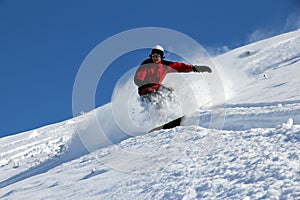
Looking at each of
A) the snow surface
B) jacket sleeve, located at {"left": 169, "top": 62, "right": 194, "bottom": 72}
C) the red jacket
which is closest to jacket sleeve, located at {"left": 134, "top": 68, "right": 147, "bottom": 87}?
the red jacket

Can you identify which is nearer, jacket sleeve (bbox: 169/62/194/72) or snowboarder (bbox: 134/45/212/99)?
snowboarder (bbox: 134/45/212/99)

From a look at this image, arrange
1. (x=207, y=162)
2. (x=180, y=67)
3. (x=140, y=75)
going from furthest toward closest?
(x=180, y=67)
(x=140, y=75)
(x=207, y=162)

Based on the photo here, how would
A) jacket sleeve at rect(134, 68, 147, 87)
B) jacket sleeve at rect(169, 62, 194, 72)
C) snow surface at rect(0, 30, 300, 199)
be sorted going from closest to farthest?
snow surface at rect(0, 30, 300, 199) < jacket sleeve at rect(134, 68, 147, 87) < jacket sleeve at rect(169, 62, 194, 72)

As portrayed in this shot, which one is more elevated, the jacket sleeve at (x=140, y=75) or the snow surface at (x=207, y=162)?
the jacket sleeve at (x=140, y=75)

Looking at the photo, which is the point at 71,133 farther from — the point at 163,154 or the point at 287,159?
the point at 287,159

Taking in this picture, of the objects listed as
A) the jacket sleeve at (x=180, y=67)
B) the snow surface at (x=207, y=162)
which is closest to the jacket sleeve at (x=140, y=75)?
the jacket sleeve at (x=180, y=67)

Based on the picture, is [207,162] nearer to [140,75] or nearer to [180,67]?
[140,75]

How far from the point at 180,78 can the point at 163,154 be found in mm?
5502

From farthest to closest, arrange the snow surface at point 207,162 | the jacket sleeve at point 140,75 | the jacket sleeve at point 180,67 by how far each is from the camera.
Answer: the jacket sleeve at point 180,67 → the jacket sleeve at point 140,75 → the snow surface at point 207,162

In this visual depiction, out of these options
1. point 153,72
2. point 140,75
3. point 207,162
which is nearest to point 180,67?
point 153,72

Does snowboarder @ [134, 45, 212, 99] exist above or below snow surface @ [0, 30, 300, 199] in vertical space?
above

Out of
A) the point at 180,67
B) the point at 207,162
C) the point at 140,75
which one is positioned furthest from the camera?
the point at 180,67

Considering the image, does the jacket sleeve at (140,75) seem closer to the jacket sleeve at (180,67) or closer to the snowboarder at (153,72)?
the snowboarder at (153,72)

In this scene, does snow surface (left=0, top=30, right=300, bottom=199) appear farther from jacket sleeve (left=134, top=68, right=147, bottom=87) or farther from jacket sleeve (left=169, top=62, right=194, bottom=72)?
jacket sleeve (left=134, top=68, right=147, bottom=87)
